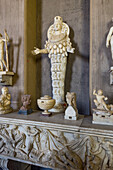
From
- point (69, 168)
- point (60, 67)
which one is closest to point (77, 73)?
point (60, 67)

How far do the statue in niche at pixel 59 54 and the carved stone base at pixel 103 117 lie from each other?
1.78ft

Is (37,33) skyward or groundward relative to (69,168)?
skyward

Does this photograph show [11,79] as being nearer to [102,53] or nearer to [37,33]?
[37,33]

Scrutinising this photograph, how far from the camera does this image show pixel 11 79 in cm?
179

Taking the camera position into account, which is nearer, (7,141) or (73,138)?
(73,138)

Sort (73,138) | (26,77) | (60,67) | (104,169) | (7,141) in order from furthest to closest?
(26,77) → (60,67) → (7,141) → (73,138) → (104,169)

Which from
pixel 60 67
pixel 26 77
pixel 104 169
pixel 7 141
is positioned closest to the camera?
pixel 104 169

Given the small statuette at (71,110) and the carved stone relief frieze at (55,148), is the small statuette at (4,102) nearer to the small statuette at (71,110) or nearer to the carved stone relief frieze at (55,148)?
the carved stone relief frieze at (55,148)

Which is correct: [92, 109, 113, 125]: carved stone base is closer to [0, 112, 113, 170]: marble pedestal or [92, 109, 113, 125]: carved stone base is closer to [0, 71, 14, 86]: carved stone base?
[0, 112, 113, 170]: marble pedestal

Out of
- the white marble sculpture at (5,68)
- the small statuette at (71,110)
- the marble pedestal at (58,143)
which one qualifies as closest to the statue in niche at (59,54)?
the small statuette at (71,110)

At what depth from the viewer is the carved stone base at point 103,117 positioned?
3.79ft

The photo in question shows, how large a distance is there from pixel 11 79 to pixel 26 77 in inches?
8.5

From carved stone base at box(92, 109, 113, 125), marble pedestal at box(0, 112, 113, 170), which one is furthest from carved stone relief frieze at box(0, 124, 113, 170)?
carved stone base at box(92, 109, 113, 125)

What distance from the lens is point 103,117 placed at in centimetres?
118
